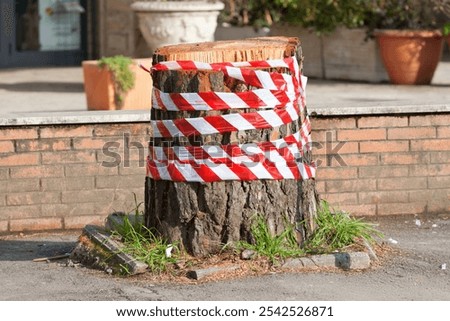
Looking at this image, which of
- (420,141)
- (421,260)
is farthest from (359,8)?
(421,260)

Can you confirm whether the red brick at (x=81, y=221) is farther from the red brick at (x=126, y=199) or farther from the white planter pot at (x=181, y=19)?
the white planter pot at (x=181, y=19)

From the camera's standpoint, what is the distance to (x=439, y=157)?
8.88 m

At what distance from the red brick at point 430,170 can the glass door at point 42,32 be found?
7929 mm

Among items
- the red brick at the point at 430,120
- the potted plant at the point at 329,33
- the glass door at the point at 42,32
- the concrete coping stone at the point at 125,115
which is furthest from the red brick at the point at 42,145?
Answer: the glass door at the point at 42,32

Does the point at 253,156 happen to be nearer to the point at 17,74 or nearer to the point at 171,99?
the point at 171,99

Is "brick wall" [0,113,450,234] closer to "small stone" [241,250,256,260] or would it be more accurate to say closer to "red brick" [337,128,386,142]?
"red brick" [337,128,386,142]

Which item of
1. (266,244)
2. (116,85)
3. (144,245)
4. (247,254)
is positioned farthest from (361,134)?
(116,85)

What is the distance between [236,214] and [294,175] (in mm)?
392

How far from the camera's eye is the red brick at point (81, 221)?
8562mm

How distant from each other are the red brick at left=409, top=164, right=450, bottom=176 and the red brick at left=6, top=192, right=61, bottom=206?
232cm

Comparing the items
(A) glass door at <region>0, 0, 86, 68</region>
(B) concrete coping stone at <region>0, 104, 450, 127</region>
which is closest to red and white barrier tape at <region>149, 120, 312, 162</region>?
(B) concrete coping stone at <region>0, 104, 450, 127</region>

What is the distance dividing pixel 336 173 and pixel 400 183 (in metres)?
0.43

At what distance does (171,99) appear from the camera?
278 inches

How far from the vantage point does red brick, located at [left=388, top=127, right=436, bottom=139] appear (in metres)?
8.78
